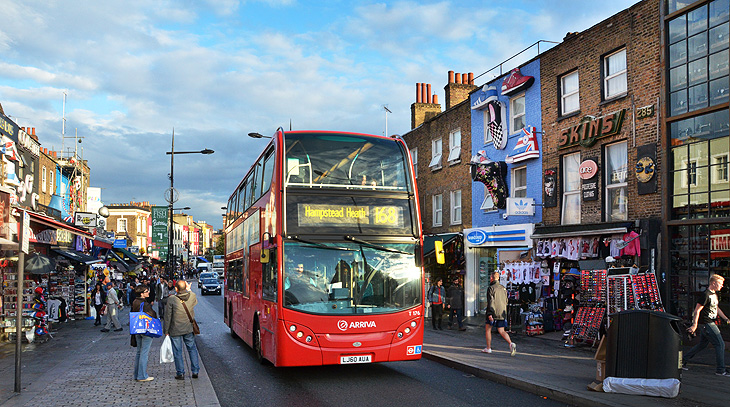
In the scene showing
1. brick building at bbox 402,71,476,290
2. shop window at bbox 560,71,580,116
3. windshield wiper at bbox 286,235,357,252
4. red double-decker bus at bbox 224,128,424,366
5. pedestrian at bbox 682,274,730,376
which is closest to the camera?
red double-decker bus at bbox 224,128,424,366

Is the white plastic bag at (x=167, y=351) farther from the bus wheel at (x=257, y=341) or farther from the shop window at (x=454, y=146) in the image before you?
the shop window at (x=454, y=146)

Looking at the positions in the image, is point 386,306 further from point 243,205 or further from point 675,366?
point 243,205

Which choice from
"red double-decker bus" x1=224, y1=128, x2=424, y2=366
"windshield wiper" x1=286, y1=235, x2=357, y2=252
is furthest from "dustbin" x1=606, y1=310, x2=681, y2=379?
"windshield wiper" x1=286, y1=235, x2=357, y2=252

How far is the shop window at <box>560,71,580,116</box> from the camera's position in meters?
18.4

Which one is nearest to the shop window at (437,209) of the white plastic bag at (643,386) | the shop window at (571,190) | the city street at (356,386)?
the shop window at (571,190)

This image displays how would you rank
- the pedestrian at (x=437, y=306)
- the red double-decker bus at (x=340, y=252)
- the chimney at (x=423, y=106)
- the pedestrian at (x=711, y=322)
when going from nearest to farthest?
the red double-decker bus at (x=340, y=252), the pedestrian at (x=711, y=322), the pedestrian at (x=437, y=306), the chimney at (x=423, y=106)

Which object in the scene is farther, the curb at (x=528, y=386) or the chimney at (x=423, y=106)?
the chimney at (x=423, y=106)

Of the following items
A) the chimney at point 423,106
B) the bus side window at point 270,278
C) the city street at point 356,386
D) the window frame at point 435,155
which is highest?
the chimney at point 423,106

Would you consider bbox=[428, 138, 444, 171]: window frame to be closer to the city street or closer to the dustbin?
the city street

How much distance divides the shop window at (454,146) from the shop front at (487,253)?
347 cm

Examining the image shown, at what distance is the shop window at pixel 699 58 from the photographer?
13.2 m

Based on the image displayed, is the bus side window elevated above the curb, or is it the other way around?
the bus side window

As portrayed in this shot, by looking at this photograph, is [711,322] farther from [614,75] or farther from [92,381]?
[92,381]

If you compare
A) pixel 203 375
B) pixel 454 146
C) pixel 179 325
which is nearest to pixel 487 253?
pixel 454 146
